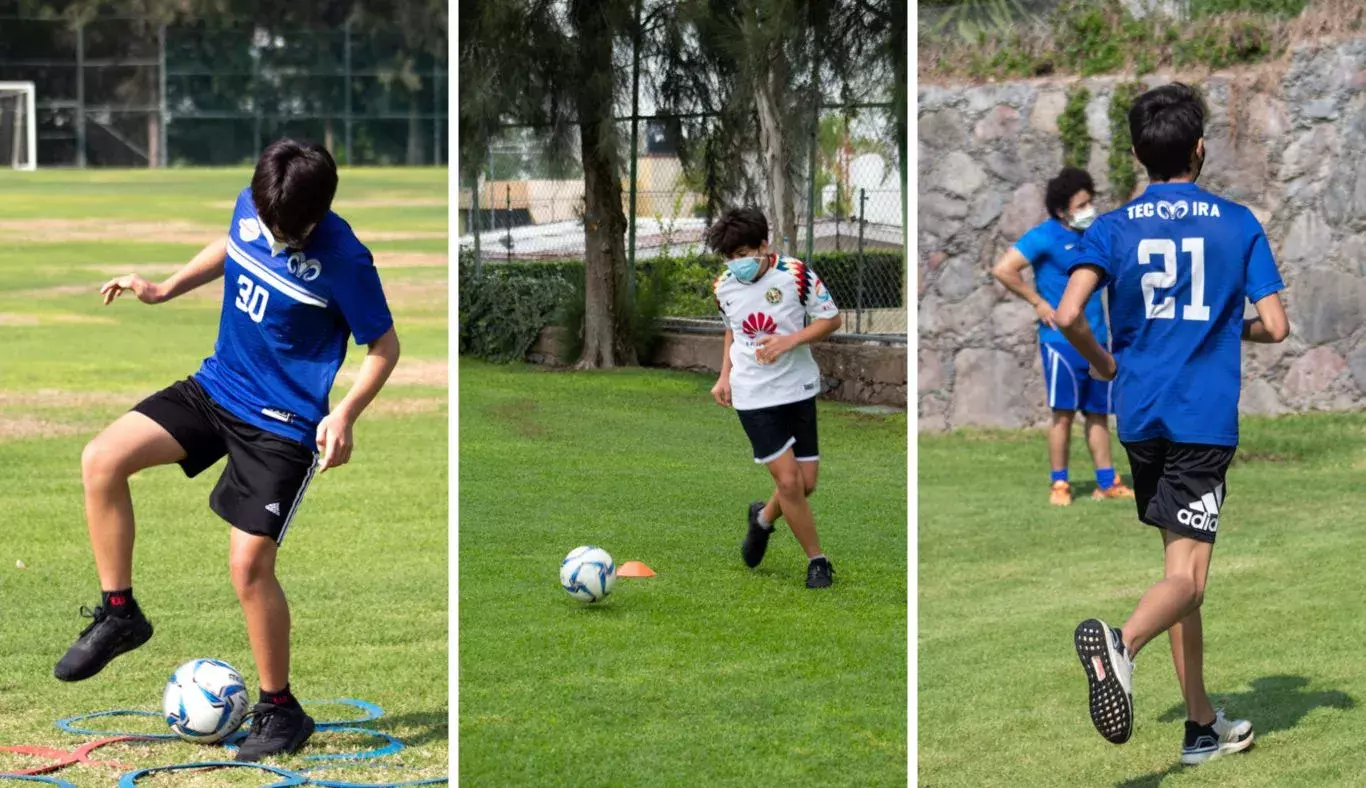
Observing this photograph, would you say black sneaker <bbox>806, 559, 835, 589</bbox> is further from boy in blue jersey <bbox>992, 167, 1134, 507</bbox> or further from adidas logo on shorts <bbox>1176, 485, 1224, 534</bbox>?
boy in blue jersey <bbox>992, 167, 1134, 507</bbox>

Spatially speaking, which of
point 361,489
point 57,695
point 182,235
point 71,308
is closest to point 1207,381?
point 57,695

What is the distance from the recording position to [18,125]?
81.5 ft

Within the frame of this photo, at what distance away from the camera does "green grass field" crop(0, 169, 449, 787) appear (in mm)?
4527

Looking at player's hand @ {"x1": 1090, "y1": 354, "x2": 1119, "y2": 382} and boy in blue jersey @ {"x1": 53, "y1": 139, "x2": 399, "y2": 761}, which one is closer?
player's hand @ {"x1": 1090, "y1": 354, "x2": 1119, "y2": 382}

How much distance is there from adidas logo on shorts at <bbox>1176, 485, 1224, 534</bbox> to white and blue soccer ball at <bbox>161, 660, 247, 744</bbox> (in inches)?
86.2

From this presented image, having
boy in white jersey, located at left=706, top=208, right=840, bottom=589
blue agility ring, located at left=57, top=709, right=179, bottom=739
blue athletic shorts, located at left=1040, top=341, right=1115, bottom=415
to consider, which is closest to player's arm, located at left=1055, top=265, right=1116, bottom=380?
Answer: boy in white jersey, located at left=706, top=208, right=840, bottom=589

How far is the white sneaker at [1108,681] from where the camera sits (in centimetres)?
355

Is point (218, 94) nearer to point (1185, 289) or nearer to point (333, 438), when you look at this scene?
point (333, 438)

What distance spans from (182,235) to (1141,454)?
60.1ft

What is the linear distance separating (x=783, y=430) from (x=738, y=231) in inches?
24.5

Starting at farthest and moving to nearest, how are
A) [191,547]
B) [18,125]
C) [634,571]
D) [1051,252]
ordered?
1. [18,125]
2. [1051,252]
3. [191,547]
4. [634,571]

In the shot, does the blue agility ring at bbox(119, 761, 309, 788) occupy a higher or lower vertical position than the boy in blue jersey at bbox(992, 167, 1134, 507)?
lower

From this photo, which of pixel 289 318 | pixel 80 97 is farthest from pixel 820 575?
pixel 80 97

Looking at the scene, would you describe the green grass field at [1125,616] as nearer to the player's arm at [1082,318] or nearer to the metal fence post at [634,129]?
the player's arm at [1082,318]
